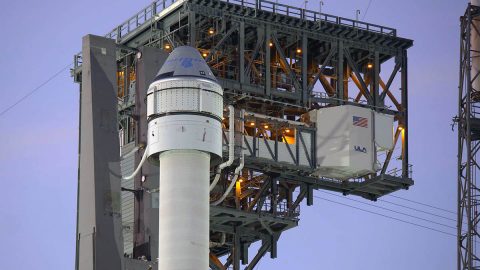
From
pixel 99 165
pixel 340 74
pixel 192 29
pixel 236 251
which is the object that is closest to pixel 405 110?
pixel 340 74

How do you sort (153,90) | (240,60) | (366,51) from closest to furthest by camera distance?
1. (153,90)
2. (240,60)
3. (366,51)

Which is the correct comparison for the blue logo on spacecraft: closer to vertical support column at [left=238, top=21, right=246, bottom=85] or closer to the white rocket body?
the white rocket body

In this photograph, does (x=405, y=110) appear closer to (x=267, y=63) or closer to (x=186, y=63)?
(x=267, y=63)

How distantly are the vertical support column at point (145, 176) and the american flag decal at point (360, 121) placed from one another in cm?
2698

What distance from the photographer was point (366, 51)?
110125mm

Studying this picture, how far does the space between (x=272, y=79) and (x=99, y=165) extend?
33.1 meters

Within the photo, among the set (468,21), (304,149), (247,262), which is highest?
(468,21)

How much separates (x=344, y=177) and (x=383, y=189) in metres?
4.25

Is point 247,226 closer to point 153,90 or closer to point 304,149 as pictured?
point 304,149

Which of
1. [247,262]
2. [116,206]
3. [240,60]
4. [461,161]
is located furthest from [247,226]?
[116,206]

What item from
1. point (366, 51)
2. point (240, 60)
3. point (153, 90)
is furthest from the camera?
point (366, 51)

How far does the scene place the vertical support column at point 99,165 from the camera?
72812 millimetres

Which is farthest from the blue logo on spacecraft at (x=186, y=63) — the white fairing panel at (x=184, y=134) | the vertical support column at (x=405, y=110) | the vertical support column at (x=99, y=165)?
the vertical support column at (x=405, y=110)

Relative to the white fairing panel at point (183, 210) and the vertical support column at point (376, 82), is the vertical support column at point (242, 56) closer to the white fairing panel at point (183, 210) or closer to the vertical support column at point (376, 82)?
the vertical support column at point (376, 82)
